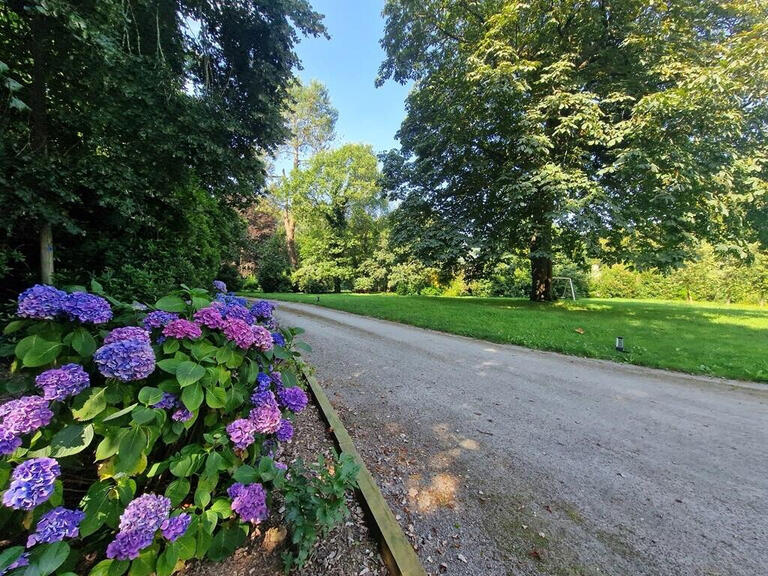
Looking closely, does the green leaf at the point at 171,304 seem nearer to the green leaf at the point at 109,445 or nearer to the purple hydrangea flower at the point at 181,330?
the purple hydrangea flower at the point at 181,330

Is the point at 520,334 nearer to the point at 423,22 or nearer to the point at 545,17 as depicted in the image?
the point at 545,17

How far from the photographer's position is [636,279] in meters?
22.8

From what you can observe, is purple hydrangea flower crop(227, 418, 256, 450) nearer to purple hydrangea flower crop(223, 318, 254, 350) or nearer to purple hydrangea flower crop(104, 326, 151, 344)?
purple hydrangea flower crop(223, 318, 254, 350)

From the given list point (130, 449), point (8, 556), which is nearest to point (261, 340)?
point (130, 449)

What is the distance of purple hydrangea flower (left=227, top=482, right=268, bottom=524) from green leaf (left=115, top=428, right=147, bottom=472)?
0.35 meters

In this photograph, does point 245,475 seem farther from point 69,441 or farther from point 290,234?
point 290,234

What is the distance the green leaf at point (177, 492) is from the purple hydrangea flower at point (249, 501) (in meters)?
0.16

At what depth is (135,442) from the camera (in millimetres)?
1119

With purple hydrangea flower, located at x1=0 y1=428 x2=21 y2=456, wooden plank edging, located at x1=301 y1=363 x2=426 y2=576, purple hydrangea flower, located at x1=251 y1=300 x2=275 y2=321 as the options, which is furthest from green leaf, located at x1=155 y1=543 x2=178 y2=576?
purple hydrangea flower, located at x1=251 y1=300 x2=275 y2=321

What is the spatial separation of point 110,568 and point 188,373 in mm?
647

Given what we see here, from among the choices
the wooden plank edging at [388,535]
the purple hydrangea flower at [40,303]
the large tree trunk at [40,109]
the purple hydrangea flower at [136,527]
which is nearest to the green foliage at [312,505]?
the wooden plank edging at [388,535]

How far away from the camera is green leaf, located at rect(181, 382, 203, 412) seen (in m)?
1.20

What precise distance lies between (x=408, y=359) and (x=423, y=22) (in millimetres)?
11595

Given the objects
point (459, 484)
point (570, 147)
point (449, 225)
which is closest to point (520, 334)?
point (459, 484)
